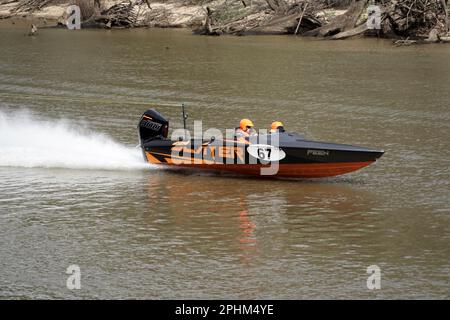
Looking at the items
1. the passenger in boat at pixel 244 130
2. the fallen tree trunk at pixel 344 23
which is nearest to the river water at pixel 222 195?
the passenger in boat at pixel 244 130

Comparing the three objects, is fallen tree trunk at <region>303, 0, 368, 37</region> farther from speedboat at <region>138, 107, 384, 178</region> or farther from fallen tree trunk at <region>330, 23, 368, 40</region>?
speedboat at <region>138, 107, 384, 178</region>

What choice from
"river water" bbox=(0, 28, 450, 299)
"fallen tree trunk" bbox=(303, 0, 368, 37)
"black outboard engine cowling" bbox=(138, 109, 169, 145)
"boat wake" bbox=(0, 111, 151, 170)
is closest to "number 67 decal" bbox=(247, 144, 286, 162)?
"river water" bbox=(0, 28, 450, 299)

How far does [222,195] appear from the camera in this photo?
14547 millimetres

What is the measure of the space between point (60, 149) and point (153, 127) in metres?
2.67

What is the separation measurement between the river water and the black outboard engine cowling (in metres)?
0.70

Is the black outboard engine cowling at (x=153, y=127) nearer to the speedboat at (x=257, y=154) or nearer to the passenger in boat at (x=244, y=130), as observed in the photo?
the speedboat at (x=257, y=154)

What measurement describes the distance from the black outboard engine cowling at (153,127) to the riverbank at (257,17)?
773 inches

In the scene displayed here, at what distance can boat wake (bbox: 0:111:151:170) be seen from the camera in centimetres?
1664

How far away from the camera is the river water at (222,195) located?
1072cm

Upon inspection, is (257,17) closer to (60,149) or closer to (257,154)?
(60,149)

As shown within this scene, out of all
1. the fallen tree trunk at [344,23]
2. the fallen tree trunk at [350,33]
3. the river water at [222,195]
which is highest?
the fallen tree trunk at [344,23]

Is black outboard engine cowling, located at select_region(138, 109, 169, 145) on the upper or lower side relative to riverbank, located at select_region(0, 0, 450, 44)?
lower

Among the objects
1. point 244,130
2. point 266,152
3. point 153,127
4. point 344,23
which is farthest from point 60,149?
point 344,23

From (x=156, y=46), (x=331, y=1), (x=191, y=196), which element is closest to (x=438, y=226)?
(x=191, y=196)
